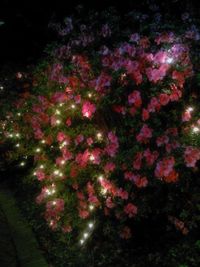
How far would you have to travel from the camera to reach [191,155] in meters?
4.89

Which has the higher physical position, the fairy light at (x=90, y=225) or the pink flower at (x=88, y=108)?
the pink flower at (x=88, y=108)

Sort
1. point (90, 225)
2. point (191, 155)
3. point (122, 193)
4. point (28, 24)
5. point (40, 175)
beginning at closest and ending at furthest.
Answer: point (191, 155) → point (122, 193) → point (90, 225) → point (40, 175) → point (28, 24)

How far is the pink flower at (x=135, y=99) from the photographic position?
509cm

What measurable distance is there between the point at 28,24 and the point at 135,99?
9201 mm

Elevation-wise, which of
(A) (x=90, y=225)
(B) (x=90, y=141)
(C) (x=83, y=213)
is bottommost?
(A) (x=90, y=225)

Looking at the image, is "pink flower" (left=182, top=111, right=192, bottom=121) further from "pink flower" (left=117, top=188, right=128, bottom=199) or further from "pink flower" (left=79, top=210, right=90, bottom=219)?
"pink flower" (left=79, top=210, right=90, bottom=219)

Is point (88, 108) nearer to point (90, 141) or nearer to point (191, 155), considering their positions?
point (90, 141)

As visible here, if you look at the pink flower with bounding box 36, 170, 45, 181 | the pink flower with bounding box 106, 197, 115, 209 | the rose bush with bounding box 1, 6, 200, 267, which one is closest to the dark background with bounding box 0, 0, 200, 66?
the rose bush with bounding box 1, 6, 200, 267

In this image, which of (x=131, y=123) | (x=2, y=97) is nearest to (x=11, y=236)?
(x=131, y=123)

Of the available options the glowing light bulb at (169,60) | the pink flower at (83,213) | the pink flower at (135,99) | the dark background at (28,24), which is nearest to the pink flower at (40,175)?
the pink flower at (83,213)

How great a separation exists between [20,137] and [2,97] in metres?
2.32

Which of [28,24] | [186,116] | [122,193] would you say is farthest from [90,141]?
[28,24]

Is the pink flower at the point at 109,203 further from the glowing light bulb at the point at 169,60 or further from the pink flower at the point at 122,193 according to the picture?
the glowing light bulb at the point at 169,60

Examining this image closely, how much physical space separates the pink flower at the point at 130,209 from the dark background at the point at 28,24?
7.99 m
